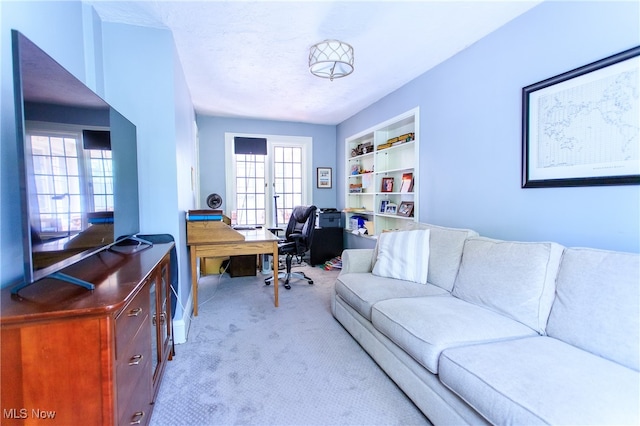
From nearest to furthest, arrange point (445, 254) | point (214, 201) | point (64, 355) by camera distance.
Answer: point (64, 355) → point (445, 254) → point (214, 201)

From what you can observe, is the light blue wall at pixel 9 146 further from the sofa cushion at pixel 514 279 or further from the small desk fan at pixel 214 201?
the small desk fan at pixel 214 201

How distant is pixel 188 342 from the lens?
7.39 ft

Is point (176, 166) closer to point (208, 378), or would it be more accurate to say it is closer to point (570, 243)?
point (208, 378)

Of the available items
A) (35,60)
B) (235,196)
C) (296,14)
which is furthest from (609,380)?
(235,196)

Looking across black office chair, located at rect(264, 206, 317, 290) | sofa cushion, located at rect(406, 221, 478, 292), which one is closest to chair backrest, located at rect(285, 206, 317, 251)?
black office chair, located at rect(264, 206, 317, 290)

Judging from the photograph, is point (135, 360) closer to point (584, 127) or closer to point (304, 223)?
point (584, 127)

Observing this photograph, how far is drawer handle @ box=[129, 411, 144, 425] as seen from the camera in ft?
3.72

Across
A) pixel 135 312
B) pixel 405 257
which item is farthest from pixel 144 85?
pixel 405 257

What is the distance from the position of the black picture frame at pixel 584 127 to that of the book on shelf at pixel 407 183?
4.66 feet

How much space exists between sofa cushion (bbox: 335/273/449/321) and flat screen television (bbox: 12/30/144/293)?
160 centimetres

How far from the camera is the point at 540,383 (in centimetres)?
106

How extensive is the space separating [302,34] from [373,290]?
208 centimetres

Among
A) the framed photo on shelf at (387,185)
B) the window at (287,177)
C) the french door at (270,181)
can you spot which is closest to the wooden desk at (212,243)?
the framed photo on shelf at (387,185)

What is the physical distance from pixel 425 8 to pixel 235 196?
387cm
